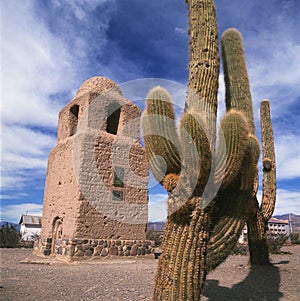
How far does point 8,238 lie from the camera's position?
16703mm

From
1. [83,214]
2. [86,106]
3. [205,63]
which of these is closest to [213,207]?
[205,63]

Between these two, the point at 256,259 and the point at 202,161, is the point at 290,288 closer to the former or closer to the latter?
the point at 256,259

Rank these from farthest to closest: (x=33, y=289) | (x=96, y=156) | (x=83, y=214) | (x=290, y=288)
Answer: (x=96, y=156), (x=83, y=214), (x=290, y=288), (x=33, y=289)

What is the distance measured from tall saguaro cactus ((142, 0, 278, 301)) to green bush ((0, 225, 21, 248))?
50.9 feet

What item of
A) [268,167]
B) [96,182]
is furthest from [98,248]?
[268,167]

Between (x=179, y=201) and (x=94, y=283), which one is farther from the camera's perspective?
(x=94, y=283)

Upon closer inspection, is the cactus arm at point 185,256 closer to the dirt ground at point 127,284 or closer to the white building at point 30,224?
the dirt ground at point 127,284

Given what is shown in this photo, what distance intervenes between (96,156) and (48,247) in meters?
3.81

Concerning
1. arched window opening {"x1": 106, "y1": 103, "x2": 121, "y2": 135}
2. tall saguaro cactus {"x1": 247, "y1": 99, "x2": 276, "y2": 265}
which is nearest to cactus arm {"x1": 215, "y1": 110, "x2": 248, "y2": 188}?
tall saguaro cactus {"x1": 247, "y1": 99, "x2": 276, "y2": 265}

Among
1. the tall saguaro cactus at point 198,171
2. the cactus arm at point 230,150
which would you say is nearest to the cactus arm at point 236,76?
the tall saguaro cactus at point 198,171

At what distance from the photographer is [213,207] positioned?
3656mm

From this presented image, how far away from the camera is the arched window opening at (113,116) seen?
36.8 ft

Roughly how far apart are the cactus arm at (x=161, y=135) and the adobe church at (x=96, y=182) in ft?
20.0

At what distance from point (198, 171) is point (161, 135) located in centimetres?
59
